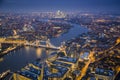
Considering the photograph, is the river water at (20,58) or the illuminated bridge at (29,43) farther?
the illuminated bridge at (29,43)

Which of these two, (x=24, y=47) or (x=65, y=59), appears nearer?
(x=65, y=59)

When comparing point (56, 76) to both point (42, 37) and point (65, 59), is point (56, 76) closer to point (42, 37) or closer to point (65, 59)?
point (65, 59)

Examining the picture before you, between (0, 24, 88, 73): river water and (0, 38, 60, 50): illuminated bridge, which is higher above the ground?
(0, 38, 60, 50): illuminated bridge

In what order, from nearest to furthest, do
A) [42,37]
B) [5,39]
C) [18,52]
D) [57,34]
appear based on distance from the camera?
[18,52] < [5,39] < [42,37] < [57,34]

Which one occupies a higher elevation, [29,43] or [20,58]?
[29,43]

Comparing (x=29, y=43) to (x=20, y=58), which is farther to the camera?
(x=29, y=43)

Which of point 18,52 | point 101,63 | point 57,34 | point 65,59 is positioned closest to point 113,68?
point 101,63

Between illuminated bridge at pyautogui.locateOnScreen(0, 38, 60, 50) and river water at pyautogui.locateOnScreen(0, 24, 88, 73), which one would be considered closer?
river water at pyautogui.locateOnScreen(0, 24, 88, 73)

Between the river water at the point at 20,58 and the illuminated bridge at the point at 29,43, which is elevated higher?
the illuminated bridge at the point at 29,43

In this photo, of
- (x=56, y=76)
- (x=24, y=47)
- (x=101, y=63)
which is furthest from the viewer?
(x=24, y=47)

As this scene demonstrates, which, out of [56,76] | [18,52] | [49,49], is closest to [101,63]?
[56,76]
